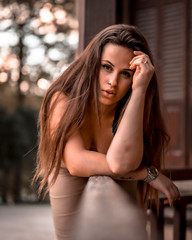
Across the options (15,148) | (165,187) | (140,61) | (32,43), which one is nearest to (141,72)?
(140,61)

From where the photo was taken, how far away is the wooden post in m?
1.11

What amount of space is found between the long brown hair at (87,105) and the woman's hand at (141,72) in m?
0.09

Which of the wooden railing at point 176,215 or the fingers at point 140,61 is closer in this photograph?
the fingers at point 140,61

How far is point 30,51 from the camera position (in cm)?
967

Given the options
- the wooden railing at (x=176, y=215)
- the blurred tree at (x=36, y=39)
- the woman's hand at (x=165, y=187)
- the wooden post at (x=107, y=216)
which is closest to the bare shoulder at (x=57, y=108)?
the wooden post at (x=107, y=216)

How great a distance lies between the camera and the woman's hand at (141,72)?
1.40m

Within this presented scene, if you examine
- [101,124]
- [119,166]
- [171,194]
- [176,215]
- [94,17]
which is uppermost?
[94,17]

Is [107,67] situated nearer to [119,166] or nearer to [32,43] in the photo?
[119,166]

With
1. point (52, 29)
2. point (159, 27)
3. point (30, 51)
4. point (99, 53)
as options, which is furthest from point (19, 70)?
point (99, 53)

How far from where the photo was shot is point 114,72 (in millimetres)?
1418

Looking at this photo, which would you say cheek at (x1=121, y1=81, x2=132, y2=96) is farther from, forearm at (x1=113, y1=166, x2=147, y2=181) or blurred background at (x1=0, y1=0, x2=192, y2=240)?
blurred background at (x1=0, y1=0, x2=192, y2=240)

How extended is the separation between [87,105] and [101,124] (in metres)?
0.14

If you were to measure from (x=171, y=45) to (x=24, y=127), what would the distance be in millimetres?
5427

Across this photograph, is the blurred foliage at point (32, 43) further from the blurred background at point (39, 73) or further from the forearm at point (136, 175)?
the forearm at point (136, 175)
